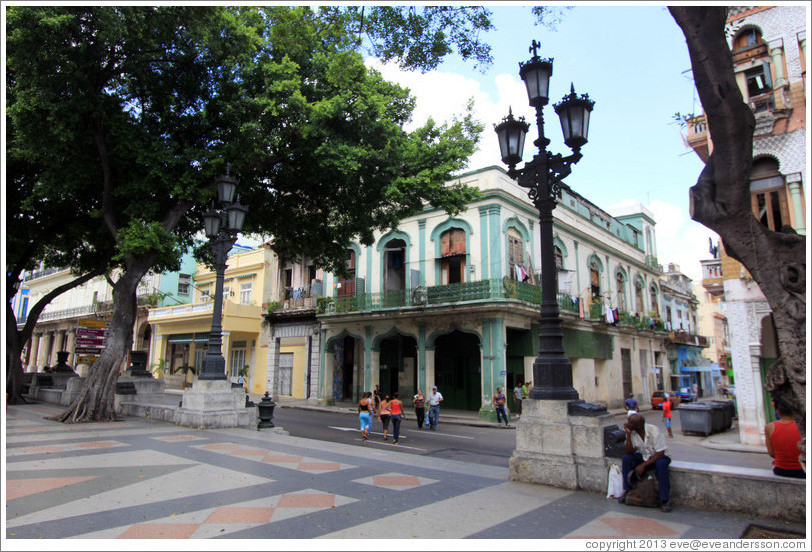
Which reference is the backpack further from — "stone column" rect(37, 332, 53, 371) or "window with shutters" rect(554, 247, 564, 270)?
"stone column" rect(37, 332, 53, 371)

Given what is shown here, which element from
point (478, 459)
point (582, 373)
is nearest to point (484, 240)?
point (582, 373)

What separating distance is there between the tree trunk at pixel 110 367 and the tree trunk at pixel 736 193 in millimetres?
13167

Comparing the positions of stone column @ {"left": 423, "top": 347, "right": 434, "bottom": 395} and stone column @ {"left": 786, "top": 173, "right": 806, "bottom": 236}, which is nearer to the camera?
stone column @ {"left": 786, "top": 173, "right": 806, "bottom": 236}

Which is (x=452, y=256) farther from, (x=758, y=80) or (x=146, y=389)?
(x=146, y=389)

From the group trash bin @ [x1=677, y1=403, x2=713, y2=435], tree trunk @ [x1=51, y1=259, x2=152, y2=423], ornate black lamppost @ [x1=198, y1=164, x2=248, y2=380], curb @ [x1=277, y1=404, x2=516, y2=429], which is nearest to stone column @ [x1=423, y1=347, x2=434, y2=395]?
curb @ [x1=277, y1=404, x2=516, y2=429]

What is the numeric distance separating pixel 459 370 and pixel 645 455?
18.0m

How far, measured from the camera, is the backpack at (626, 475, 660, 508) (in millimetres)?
5527

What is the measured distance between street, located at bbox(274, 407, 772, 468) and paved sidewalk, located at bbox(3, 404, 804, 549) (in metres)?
2.72

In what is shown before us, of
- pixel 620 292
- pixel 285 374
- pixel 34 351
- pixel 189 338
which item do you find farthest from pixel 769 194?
pixel 34 351

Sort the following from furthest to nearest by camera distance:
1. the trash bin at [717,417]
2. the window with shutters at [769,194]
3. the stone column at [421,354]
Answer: the stone column at [421,354], the trash bin at [717,417], the window with shutters at [769,194]

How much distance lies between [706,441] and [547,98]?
13176 millimetres

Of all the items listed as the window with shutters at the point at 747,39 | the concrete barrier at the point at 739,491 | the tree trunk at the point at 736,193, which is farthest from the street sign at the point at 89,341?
the window with shutters at the point at 747,39

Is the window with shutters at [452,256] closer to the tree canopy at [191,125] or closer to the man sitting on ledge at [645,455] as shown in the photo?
the tree canopy at [191,125]

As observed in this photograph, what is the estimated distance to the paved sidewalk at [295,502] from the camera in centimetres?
466
